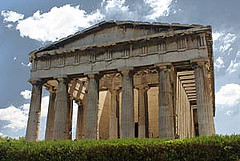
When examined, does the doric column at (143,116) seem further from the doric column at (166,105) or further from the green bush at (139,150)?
the green bush at (139,150)

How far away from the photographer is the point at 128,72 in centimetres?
2291

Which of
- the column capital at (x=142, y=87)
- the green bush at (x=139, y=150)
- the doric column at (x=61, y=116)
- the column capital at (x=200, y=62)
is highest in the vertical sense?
the column capital at (x=200, y=62)

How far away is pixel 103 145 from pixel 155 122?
46.5 ft

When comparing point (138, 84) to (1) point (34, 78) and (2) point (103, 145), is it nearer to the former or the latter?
(1) point (34, 78)

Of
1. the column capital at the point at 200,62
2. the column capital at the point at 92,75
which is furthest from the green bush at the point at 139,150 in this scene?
the column capital at the point at 92,75

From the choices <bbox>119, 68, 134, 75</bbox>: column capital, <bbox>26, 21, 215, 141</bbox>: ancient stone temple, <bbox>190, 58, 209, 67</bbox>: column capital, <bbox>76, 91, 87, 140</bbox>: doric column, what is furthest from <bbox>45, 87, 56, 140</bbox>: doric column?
<bbox>190, 58, 209, 67</bbox>: column capital

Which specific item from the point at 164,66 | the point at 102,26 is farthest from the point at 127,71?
the point at 102,26

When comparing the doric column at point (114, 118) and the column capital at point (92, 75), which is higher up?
the column capital at point (92, 75)

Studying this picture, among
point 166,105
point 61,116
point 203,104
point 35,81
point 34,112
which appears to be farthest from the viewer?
point 35,81

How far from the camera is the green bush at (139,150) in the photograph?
12906mm

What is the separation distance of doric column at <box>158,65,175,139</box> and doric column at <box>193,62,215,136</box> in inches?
76.2

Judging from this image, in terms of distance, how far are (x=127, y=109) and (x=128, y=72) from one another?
9.54ft

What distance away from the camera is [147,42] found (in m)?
23.2

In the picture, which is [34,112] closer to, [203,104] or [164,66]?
[164,66]
